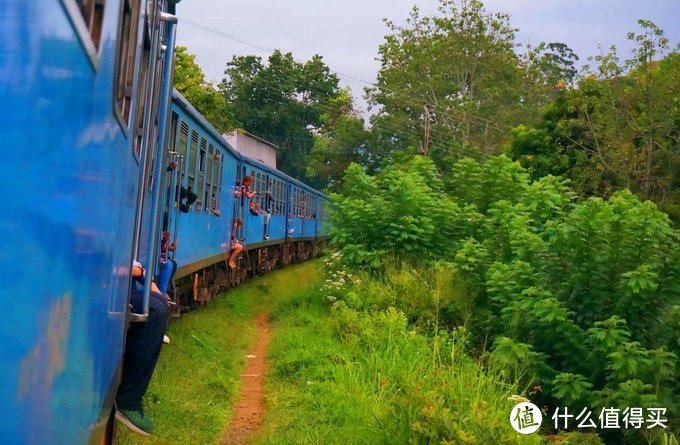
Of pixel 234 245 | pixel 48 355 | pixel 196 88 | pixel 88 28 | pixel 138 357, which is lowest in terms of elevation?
pixel 138 357

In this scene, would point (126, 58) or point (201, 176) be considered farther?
point (201, 176)

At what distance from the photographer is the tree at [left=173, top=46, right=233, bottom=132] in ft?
75.8

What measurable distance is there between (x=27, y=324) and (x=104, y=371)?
1.58 m

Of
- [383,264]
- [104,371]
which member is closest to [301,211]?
→ [383,264]

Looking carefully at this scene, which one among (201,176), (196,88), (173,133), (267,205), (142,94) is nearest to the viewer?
(142,94)

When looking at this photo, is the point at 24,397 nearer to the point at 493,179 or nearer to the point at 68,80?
the point at 68,80

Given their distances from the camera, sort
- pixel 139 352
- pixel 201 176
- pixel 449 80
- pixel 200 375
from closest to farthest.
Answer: pixel 139 352
pixel 200 375
pixel 201 176
pixel 449 80

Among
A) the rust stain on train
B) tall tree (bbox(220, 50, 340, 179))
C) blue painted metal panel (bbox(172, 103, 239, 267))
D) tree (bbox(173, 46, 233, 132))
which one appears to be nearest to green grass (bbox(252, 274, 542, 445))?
blue painted metal panel (bbox(172, 103, 239, 267))

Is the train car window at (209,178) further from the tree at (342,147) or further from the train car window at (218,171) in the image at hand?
the tree at (342,147)

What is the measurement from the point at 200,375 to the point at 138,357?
3.85 m

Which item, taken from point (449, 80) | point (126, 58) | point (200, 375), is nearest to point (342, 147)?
point (449, 80)

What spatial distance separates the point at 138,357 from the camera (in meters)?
4.46

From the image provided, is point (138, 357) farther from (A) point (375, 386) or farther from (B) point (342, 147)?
(B) point (342, 147)

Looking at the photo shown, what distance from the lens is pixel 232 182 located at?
1396 cm
